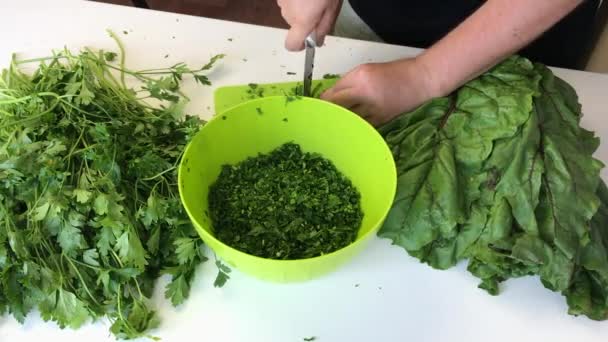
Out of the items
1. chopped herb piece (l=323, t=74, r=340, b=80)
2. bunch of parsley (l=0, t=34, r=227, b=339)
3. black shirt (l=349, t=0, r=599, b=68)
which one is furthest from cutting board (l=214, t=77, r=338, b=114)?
black shirt (l=349, t=0, r=599, b=68)

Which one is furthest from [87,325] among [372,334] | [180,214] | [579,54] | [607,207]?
[579,54]

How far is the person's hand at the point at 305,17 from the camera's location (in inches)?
34.0

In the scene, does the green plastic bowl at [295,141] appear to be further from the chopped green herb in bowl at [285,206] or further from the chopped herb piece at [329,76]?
the chopped herb piece at [329,76]

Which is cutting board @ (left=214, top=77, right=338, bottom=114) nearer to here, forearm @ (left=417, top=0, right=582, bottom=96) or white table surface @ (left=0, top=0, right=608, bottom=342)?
forearm @ (left=417, top=0, right=582, bottom=96)

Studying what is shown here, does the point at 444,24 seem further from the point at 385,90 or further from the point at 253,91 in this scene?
the point at 253,91

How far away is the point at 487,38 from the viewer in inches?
33.5

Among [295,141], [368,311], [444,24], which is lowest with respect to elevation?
[368,311]

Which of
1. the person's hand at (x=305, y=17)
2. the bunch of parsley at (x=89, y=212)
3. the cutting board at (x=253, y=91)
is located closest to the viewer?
the bunch of parsley at (x=89, y=212)

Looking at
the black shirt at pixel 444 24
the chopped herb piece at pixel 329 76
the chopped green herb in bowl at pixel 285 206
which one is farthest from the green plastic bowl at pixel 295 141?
the black shirt at pixel 444 24

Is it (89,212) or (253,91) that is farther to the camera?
(253,91)

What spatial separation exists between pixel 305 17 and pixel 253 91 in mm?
176

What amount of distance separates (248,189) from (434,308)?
0.33 meters

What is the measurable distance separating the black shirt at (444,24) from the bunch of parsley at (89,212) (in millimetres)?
532

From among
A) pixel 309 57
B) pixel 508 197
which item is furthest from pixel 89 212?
pixel 508 197
